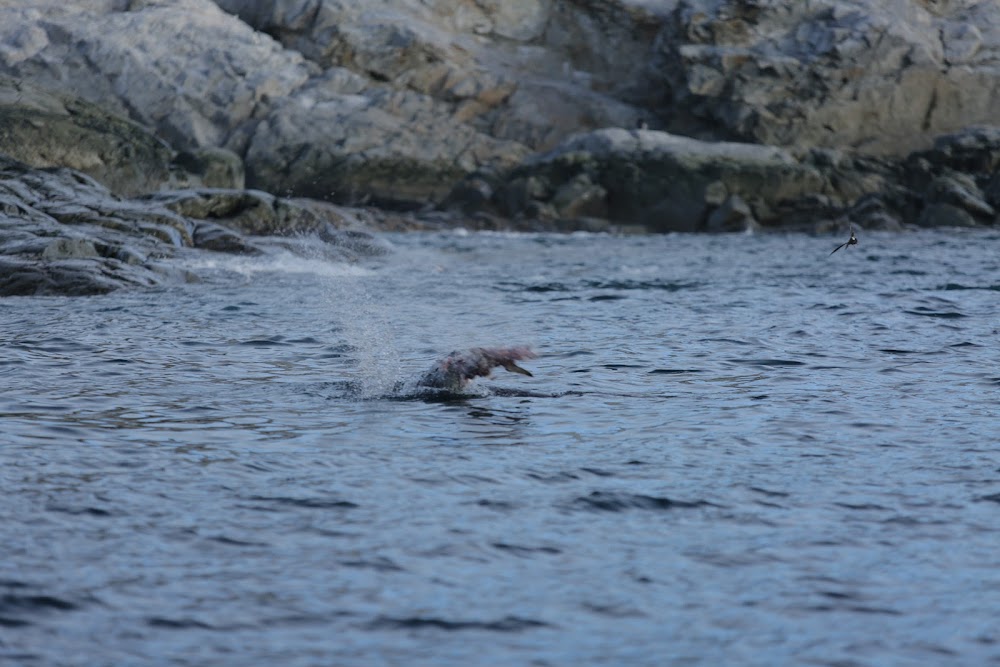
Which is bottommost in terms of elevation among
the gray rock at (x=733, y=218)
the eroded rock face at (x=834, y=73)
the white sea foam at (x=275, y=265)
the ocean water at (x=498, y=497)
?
the white sea foam at (x=275, y=265)

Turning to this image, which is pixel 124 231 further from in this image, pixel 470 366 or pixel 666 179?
pixel 666 179

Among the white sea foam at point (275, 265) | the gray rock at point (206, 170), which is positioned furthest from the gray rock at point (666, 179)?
the white sea foam at point (275, 265)

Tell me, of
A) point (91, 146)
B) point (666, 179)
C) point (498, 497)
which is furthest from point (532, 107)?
point (498, 497)

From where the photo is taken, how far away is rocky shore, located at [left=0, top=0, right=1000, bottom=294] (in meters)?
31.9

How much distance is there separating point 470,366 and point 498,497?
2417mm

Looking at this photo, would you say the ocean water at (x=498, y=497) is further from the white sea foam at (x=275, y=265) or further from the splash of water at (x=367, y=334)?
the white sea foam at (x=275, y=265)

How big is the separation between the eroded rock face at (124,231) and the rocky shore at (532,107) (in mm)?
3707

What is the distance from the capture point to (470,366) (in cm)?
777

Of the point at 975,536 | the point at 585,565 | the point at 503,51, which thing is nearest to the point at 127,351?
the point at 585,565

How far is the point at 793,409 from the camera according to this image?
7359mm

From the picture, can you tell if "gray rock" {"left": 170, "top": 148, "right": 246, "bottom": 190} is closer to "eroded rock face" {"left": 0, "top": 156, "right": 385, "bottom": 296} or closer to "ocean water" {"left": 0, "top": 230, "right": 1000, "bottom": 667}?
"eroded rock face" {"left": 0, "top": 156, "right": 385, "bottom": 296}

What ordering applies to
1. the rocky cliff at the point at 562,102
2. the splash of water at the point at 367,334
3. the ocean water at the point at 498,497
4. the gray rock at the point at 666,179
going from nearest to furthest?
the ocean water at the point at 498,497 < the splash of water at the point at 367,334 < the gray rock at the point at 666,179 < the rocky cliff at the point at 562,102

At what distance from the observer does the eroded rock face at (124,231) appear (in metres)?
13.7

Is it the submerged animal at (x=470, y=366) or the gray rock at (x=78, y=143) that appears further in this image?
the gray rock at (x=78, y=143)
